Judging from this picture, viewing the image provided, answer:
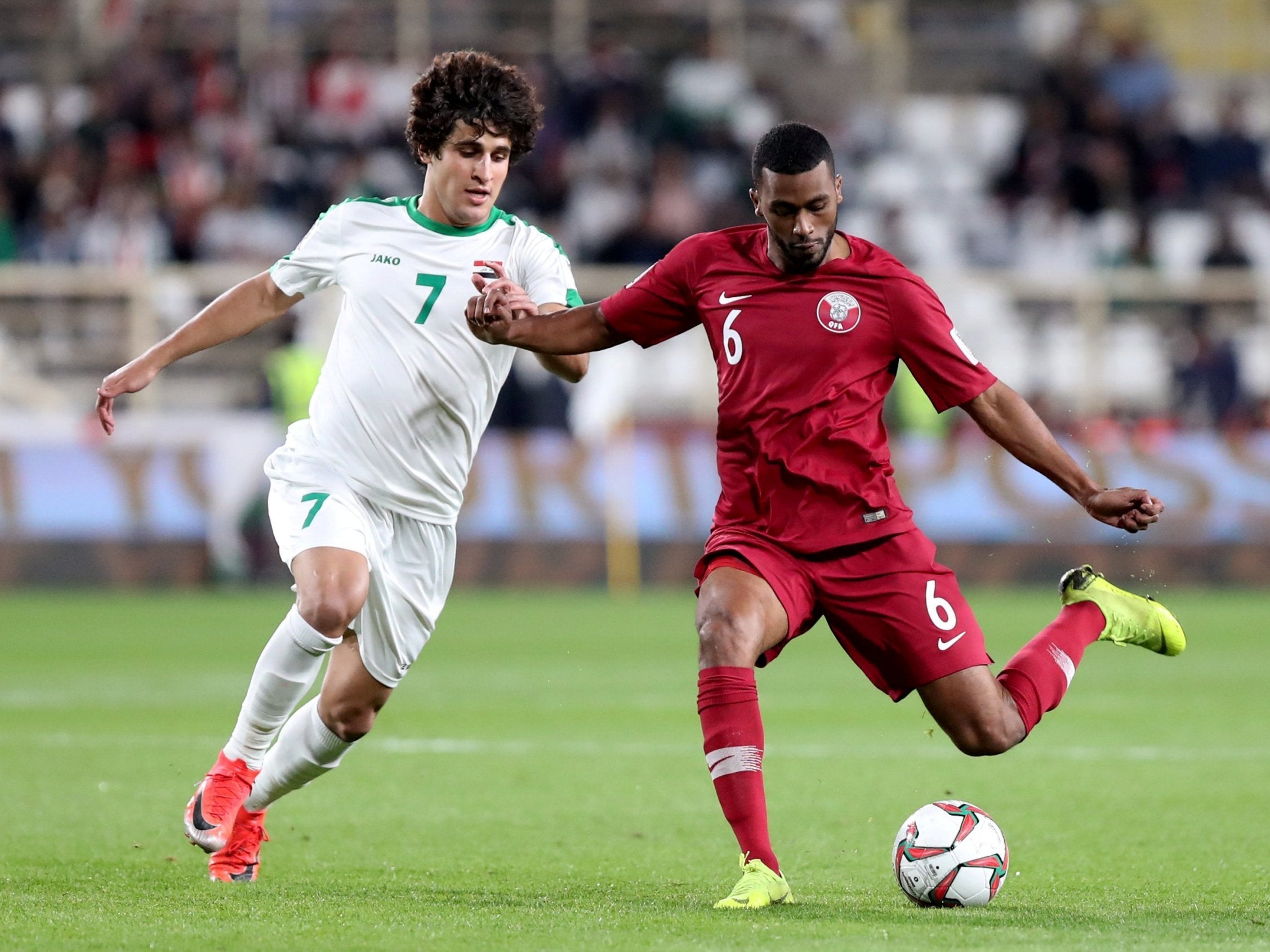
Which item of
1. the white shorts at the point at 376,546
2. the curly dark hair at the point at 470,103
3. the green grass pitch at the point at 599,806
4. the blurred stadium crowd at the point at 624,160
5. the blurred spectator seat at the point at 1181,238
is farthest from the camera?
the blurred spectator seat at the point at 1181,238

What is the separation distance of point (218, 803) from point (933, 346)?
2.51m

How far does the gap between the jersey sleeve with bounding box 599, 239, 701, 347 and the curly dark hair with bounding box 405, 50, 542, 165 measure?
0.78m

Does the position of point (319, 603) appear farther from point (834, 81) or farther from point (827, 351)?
point (834, 81)

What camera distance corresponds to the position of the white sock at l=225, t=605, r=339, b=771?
5816 millimetres

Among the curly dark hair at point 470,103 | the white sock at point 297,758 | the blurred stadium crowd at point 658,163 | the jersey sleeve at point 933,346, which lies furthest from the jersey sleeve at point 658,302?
the blurred stadium crowd at point 658,163

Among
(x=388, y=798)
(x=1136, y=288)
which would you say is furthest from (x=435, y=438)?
(x=1136, y=288)

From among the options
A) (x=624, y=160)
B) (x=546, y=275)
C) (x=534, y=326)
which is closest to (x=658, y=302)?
(x=534, y=326)

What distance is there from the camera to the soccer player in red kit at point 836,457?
5453mm

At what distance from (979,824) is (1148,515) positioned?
97 centimetres

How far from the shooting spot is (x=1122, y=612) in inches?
247

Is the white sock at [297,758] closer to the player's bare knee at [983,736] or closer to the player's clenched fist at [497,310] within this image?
the player's clenched fist at [497,310]

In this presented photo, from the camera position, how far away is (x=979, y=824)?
215 inches

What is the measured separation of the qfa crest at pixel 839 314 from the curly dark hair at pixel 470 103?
4.28ft

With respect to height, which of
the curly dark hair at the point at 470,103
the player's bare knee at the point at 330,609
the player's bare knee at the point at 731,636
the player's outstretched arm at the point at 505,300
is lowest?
the player's bare knee at the point at 330,609
